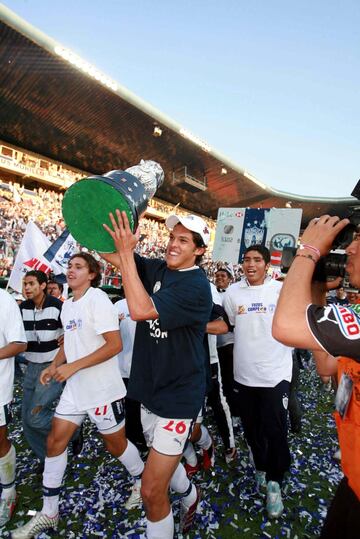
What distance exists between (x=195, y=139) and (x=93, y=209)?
87.7 ft

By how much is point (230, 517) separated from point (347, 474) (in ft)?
6.52

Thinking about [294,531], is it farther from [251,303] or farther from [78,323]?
[78,323]

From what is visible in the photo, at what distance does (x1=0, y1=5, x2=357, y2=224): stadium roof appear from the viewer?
17156 millimetres

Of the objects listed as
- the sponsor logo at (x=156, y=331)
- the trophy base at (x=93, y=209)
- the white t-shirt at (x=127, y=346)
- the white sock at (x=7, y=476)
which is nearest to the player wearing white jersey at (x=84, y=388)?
the white sock at (x=7, y=476)

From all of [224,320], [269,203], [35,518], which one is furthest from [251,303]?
[269,203]

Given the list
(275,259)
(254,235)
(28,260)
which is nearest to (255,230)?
(254,235)

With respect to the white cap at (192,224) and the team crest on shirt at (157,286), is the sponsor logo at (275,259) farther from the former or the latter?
the team crest on shirt at (157,286)

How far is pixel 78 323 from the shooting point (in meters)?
3.25

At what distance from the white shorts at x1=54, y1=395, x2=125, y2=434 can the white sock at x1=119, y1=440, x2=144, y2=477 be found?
258 millimetres

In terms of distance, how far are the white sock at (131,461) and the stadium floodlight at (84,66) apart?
63.4ft

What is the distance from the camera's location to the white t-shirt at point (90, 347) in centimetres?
307

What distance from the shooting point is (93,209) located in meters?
2.03

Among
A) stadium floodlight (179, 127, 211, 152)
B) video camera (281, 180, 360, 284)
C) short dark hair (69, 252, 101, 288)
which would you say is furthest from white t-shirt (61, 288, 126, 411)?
stadium floodlight (179, 127, 211, 152)

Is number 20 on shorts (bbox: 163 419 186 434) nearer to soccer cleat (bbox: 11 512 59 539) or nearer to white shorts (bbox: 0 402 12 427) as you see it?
soccer cleat (bbox: 11 512 59 539)
